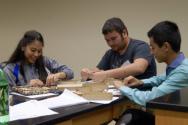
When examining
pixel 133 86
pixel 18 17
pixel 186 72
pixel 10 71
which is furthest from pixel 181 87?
pixel 18 17

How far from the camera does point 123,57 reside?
269 centimetres

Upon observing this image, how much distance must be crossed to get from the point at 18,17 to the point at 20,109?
8.94ft

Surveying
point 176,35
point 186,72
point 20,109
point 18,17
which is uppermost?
point 18,17

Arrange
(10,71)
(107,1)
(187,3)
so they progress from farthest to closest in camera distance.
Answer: (107,1) → (187,3) → (10,71)

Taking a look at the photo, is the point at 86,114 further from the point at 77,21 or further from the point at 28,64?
the point at 77,21

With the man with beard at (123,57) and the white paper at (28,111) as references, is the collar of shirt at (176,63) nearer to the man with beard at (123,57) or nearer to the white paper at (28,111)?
the man with beard at (123,57)

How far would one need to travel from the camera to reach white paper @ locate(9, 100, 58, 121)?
1452mm

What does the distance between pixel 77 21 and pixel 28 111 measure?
2.50 m

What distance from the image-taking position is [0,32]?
421 cm

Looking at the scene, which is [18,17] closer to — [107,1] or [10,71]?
[107,1]

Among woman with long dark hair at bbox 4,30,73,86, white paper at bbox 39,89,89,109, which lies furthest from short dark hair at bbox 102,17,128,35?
white paper at bbox 39,89,89,109

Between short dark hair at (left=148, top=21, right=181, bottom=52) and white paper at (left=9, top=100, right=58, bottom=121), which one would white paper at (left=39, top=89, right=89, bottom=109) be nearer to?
white paper at (left=9, top=100, right=58, bottom=121)

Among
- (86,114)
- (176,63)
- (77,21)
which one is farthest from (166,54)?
(77,21)

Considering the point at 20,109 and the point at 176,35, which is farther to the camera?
the point at 176,35
